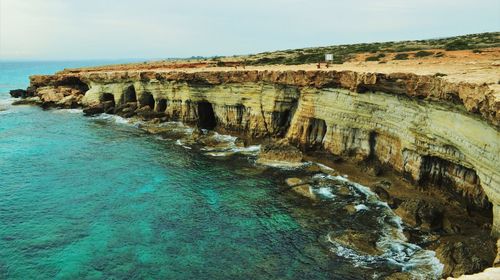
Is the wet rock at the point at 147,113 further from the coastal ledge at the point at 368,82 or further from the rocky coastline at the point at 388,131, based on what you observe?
the coastal ledge at the point at 368,82

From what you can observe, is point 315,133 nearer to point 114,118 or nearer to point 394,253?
point 394,253

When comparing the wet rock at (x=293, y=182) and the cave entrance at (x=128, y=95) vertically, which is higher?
the cave entrance at (x=128, y=95)

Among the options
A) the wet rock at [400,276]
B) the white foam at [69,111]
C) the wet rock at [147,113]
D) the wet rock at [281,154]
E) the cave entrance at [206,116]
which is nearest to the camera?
the wet rock at [400,276]

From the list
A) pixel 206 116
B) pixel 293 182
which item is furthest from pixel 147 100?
pixel 293 182

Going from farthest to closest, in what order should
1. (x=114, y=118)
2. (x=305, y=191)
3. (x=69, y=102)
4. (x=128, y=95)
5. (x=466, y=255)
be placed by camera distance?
(x=69, y=102), (x=128, y=95), (x=114, y=118), (x=305, y=191), (x=466, y=255)

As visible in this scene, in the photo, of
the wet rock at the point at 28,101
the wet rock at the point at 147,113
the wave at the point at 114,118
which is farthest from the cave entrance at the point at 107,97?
the wet rock at the point at 28,101

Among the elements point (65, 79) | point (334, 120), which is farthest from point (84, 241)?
point (65, 79)

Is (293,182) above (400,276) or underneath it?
above
